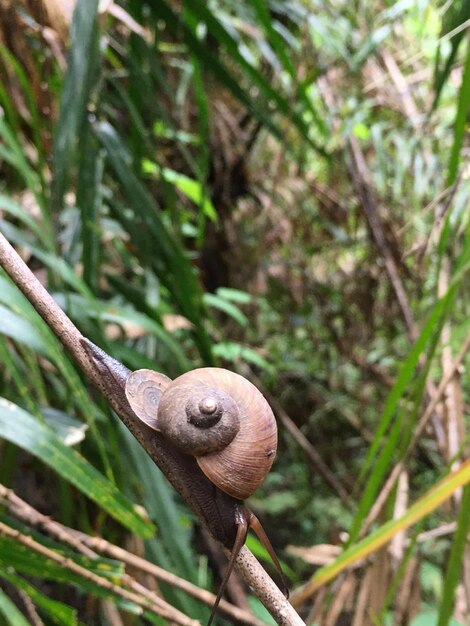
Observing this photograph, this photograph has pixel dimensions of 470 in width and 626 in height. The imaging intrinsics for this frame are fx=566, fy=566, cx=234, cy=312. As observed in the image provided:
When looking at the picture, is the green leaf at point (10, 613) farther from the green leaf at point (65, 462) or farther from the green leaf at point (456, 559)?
the green leaf at point (456, 559)

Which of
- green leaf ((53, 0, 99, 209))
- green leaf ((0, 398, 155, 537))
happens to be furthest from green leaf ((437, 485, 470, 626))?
green leaf ((53, 0, 99, 209))

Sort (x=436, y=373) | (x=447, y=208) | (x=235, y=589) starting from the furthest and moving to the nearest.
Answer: (x=436, y=373) → (x=235, y=589) → (x=447, y=208)

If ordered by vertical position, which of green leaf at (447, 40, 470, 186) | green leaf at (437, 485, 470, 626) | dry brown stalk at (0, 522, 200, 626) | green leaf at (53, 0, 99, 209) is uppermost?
green leaf at (53, 0, 99, 209)

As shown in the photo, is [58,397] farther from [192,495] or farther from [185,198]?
[185,198]

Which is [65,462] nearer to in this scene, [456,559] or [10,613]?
[10,613]

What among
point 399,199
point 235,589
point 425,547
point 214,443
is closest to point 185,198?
point 399,199

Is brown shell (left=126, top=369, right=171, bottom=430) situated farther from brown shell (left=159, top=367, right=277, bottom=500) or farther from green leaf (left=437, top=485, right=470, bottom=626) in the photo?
green leaf (left=437, top=485, right=470, bottom=626)

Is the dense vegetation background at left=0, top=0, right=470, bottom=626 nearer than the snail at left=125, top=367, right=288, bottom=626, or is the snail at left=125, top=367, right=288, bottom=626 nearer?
the snail at left=125, top=367, right=288, bottom=626
